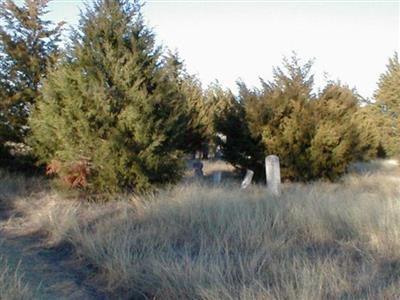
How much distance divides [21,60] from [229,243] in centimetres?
1031

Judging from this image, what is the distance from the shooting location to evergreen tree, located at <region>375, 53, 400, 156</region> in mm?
28217

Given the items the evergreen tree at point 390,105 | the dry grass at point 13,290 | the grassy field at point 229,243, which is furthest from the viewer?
the evergreen tree at point 390,105

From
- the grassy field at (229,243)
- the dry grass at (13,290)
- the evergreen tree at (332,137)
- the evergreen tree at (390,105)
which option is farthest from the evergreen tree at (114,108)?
the evergreen tree at (390,105)

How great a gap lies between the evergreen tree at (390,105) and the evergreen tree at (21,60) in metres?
20.7

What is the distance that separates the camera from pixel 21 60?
13625 millimetres

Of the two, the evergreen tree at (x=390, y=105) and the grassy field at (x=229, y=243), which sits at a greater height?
the evergreen tree at (x=390, y=105)

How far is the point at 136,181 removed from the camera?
9961 mm

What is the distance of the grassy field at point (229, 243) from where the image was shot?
4527 millimetres

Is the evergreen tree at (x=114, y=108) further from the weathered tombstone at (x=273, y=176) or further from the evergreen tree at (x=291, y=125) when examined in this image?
the evergreen tree at (x=291, y=125)

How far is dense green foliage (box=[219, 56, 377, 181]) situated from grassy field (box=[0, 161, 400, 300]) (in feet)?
15.5

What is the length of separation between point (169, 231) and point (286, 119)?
7732 millimetres

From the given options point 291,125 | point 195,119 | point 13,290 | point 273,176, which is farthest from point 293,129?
point 13,290

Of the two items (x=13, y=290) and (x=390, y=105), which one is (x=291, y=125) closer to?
(x=13, y=290)

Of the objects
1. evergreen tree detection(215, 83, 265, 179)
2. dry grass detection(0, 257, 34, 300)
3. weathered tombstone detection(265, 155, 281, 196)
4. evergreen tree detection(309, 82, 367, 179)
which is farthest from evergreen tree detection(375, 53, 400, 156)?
dry grass detection(0, 257, 34, 300)
